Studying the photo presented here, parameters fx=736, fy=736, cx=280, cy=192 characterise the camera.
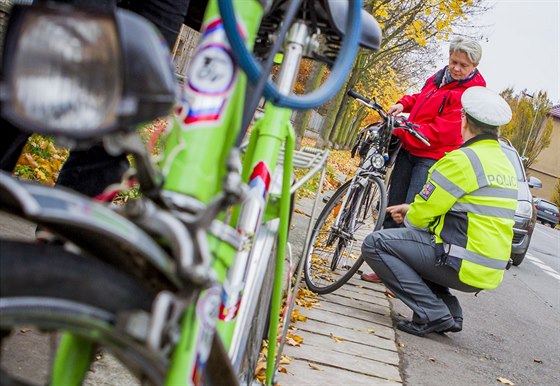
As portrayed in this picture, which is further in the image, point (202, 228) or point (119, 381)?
point (119, 381)

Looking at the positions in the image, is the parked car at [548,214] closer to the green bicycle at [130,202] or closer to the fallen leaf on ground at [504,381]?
the fallen leaf on ground at [504,381]

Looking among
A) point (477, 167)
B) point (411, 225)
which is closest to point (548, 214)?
point (411, 225)

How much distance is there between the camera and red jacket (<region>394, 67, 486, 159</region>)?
5492 millimetres

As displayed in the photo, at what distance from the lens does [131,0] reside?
255 cm

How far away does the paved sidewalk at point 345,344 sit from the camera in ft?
11.1

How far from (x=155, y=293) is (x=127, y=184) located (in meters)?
0.25

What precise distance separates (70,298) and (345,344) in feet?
9.90

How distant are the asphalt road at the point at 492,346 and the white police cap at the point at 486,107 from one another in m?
1.44

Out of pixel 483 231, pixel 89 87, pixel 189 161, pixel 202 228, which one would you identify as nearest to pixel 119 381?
pixel 189 161

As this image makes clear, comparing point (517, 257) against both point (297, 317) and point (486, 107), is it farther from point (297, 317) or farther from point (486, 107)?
point (297, 317)

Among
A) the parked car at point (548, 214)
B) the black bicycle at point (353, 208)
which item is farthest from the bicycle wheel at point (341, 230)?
the parked car at point (548, 214)

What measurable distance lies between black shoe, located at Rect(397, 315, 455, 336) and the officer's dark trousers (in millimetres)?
38

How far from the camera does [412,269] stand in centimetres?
473

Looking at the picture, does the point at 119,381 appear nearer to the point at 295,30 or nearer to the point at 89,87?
the point at 295,30
